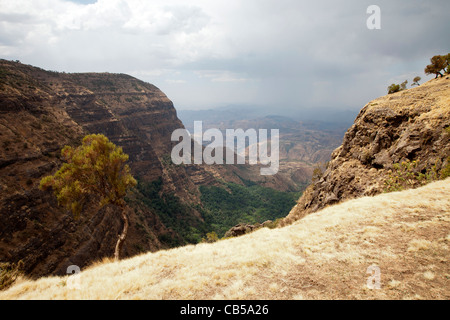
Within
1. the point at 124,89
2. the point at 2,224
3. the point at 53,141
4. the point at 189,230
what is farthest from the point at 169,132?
the point at 2,224

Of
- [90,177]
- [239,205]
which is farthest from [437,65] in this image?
[239,205]

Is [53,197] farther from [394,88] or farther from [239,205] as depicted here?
[239,205]

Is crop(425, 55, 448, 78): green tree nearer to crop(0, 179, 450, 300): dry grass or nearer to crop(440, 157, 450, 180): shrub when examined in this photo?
crop(440, 157, 450, 180): shrub

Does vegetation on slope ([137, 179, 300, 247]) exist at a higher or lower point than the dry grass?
lower

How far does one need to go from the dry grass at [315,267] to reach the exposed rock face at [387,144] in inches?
185

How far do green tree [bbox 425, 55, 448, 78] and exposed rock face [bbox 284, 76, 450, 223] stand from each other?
246 inches

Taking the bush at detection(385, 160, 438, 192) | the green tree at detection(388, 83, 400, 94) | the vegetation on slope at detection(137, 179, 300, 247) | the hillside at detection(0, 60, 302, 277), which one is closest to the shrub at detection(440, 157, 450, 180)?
the bush at detection(385, 160, 438, 192)

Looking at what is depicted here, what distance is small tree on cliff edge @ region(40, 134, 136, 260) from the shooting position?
1557 centimetres

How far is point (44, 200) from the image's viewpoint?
74.2 feet

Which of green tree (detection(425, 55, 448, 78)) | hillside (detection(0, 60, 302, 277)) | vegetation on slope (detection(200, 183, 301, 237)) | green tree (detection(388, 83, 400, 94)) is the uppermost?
green tree (detection(425, 55, 448, 78))

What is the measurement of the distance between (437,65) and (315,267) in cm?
3016

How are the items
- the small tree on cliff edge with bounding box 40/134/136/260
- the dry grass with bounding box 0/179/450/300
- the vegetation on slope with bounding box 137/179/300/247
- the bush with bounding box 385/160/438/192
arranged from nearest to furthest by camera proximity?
the dry grass with bounding box 0/179/450/300, the bush with bounding box 385/160/438/192, the small tree on cliff edge with bounding box 40/134/136/260, the vegetation on slope with bounding box 137/179/300/247

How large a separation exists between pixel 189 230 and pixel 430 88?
53939 mm
